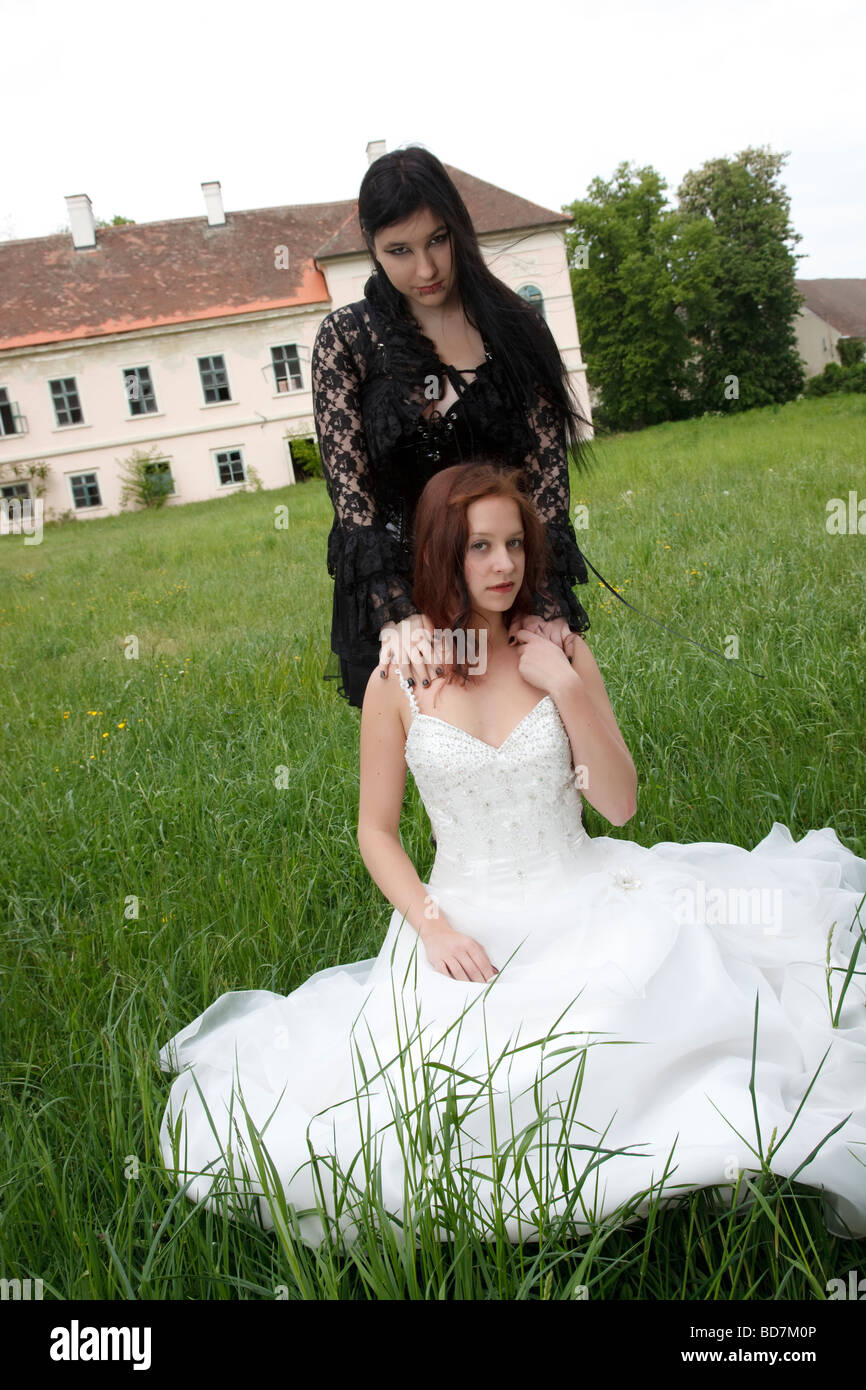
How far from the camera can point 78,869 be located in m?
3.99

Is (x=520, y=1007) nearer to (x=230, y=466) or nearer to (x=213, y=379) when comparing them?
(x=230, y=466)

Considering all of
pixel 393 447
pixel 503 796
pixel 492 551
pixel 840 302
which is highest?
pixel 840 302

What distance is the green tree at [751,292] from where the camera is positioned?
40125mm

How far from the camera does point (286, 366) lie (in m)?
31.0

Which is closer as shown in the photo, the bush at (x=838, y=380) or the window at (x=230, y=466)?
the window at (x=230, y=466)

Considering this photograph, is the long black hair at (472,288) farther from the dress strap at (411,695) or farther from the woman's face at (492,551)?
the dress strap at (411,695)

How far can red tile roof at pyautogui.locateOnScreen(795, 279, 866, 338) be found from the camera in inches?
2249

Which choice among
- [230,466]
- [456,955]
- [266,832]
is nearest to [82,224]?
[230,466]

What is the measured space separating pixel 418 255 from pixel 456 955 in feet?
5.97

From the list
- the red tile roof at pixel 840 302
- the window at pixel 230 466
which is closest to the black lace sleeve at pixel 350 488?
the window at pixel 230 466

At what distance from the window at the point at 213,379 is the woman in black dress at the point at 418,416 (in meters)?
30.5

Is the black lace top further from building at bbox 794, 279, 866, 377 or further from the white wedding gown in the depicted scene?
building at bbox 794, 279, 866, 377

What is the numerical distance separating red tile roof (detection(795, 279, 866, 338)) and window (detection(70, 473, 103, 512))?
42753mm
